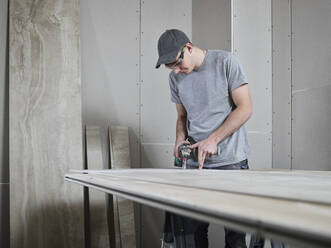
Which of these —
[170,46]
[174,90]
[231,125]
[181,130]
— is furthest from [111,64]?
[231,125]

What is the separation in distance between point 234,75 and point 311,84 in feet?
2.29

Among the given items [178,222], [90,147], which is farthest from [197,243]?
[90,147]

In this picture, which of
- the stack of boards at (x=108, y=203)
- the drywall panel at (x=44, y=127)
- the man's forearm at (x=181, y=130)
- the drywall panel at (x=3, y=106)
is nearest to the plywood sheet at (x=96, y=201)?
the stack of boards at (x=108, y=203)

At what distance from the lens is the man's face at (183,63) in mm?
2025

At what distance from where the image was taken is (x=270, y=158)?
9.59 feet

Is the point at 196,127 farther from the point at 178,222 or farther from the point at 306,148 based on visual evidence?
the point at 306,148

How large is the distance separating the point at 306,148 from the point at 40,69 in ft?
6.34

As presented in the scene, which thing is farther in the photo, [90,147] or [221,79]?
[90,147]

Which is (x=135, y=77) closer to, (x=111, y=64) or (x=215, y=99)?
(x=111, y=64)

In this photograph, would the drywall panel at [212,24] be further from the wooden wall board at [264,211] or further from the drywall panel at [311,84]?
the wooden wall board at [264,211]

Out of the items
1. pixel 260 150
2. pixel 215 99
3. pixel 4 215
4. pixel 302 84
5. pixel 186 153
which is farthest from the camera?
pixel 260 150

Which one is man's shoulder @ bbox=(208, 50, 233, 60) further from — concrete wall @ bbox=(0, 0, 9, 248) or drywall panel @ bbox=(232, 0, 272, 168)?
concrete wall @ bbox=(0, 0, 9, 248)

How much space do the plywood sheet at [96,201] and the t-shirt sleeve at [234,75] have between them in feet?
4.03

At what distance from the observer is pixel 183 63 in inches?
81.1
